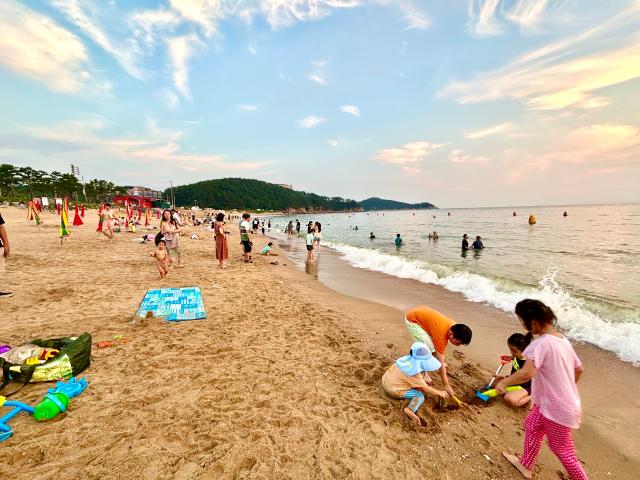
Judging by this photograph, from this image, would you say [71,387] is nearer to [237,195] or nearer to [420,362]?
[420,362]

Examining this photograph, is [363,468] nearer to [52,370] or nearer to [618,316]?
[52,370]

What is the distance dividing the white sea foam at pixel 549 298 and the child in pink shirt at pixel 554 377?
457 centimetres

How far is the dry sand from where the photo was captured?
9.44ft

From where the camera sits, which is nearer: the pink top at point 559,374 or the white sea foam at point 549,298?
the pink top at point 559,374

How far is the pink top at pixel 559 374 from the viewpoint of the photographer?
249 cm

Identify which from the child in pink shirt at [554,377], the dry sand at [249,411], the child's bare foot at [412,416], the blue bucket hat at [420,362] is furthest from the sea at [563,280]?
the child's bare foot at [412,416]

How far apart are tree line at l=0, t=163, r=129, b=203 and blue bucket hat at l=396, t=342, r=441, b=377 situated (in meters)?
69.9

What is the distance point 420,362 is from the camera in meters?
3.70

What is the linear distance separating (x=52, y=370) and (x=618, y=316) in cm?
1199

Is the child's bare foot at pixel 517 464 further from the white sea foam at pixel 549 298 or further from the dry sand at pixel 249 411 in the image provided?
the white sea foam at pixel 549 298

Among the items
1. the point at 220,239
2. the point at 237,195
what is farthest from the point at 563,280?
the point at 237,195

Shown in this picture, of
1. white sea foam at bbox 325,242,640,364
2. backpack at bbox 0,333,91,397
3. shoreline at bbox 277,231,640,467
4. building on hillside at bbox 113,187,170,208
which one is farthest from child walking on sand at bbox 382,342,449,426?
building on hillside at bbox 113,187,170,208

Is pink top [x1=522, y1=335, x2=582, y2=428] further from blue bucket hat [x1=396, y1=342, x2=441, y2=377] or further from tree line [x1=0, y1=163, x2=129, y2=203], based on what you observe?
tree line [x1=0, y1=163, x2=129, y2=203]

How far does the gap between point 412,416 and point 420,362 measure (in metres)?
0.65
